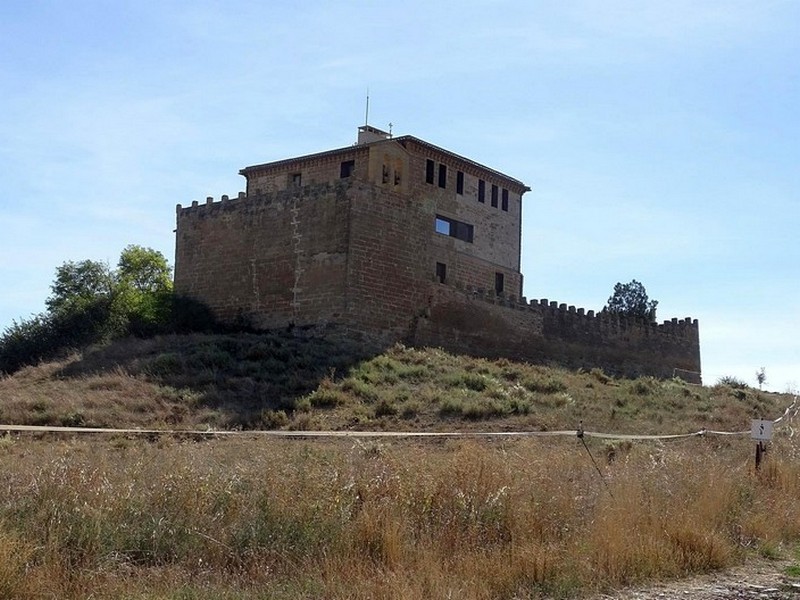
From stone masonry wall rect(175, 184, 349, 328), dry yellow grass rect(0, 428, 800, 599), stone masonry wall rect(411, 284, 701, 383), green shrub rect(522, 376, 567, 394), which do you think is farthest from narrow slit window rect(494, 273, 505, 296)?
dry yellow grass rect(0, 428, 800, 599)

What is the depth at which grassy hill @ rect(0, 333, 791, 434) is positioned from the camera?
2331 cm

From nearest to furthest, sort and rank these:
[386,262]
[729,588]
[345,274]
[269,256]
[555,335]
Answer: [729,588] < [345,274] < [386,262] < [269,256] < [555,335]

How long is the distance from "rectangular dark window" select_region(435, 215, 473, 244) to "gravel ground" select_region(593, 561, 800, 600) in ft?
103

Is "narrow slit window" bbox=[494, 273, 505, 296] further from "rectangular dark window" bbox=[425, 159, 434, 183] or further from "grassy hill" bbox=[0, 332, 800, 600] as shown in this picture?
"grassy hill" bbox=[0, 332, 800, 600]

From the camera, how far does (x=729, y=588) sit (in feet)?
30.5

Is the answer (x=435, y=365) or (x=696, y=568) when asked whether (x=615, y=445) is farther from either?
(x=435, y=365)

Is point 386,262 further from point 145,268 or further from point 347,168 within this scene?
point 145,268

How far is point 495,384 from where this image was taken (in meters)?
28.9

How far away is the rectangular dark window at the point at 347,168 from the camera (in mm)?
39688

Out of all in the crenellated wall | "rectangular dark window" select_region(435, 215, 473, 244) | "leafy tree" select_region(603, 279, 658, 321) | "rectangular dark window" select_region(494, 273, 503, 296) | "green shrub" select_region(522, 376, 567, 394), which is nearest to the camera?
"green shrub" select_region(522, 376, 567, 394)

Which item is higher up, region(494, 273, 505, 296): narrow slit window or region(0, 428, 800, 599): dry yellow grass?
region(494, 273, 505, 296): narrow slit window

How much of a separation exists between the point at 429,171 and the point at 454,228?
2524 millimetres

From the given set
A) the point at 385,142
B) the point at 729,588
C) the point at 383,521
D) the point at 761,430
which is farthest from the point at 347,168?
the point at 729,588

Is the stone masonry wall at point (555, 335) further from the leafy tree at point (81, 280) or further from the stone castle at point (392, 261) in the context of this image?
the leafy tree at point (81, 280)
